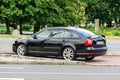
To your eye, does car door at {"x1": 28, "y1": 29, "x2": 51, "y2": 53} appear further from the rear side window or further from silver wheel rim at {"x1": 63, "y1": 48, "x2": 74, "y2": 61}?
silver wheel rim at {"x1": 63, "y1": 48, "x2": 74, "y2": 61}

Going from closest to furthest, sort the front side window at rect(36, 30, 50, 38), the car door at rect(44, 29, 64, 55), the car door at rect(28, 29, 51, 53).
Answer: the car door at rect(44, 29, 64, 55) → the car door at rect(28, 29, 51, 53) → the front side window at rect(36, 30, 50, 38)

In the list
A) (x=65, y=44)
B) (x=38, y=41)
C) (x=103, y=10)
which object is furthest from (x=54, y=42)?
(x=103, y=10)

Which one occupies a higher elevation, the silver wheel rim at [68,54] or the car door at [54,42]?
the car door at [54,42]

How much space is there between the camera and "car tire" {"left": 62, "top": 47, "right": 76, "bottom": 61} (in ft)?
62.3

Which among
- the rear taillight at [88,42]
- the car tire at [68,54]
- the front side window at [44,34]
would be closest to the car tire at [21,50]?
the front side window at [44,34]

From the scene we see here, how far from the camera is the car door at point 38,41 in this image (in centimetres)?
2000

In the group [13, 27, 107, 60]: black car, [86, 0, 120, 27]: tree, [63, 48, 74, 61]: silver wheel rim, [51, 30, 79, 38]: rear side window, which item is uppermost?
[86, 0, 120, 27]: tree

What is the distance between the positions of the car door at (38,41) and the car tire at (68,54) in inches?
49.4

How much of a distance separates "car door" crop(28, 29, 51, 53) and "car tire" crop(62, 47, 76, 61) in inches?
49.4

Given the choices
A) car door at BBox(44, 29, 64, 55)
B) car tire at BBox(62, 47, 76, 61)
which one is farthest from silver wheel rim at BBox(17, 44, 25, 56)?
car tire at BBox(62, 47, 76, 61)

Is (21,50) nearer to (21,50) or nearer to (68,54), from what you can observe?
(21,50)

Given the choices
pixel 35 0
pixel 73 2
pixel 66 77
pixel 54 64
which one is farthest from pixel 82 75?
pixel 73 2

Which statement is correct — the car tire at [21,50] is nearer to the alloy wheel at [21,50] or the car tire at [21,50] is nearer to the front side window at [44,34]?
the alloy wheel at [21,50]

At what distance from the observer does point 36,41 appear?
2016 cm
